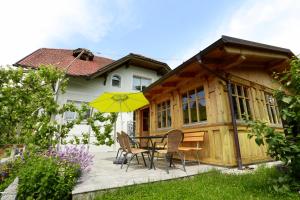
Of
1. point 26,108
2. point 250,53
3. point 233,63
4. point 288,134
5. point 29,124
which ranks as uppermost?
point 250,53

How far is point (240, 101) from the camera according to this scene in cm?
576

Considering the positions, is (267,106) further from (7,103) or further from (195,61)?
(7,103)

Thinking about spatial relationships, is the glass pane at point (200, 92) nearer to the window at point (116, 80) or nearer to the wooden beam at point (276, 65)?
the wooden beam at point (276, 65)

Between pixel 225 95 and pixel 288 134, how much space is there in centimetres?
237

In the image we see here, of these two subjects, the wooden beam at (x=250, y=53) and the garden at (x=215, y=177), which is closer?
the garden at (x=215, y=177)

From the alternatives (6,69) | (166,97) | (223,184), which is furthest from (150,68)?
(223,184)

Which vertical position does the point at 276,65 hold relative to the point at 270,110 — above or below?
above

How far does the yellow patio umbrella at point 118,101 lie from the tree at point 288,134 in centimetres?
392

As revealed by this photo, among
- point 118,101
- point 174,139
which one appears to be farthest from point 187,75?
point 174,139

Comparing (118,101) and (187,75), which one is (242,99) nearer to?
(187,75)

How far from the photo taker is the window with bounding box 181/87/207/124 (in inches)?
231

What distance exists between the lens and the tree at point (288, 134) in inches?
111

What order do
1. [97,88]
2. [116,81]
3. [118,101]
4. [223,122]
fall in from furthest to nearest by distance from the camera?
[116,81]
[97,88]
[118,101]
[223,122]

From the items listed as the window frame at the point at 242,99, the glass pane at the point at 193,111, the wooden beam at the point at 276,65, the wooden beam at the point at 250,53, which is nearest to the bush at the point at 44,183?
the glass pane at the point at 193,111
